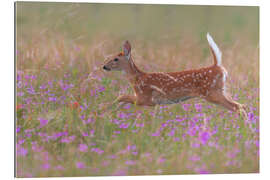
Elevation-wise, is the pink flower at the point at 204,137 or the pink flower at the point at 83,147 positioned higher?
the pink flower at the point at 204,137

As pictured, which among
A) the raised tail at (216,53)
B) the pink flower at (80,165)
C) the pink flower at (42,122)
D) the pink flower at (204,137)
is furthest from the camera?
the raised tail at (216,53)

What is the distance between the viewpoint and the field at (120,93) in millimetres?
4371

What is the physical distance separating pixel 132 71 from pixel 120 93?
0.81ft

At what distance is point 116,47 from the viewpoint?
4570mm

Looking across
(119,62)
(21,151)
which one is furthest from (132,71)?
(21,151)

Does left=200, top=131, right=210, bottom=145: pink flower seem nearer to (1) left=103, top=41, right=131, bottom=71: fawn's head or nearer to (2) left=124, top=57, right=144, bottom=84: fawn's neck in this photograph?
(2) left=124, top=57, right=144, bottom=84: fawn's neck

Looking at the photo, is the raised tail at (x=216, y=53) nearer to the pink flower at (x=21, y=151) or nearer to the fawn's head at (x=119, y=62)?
the fawn's head at (x=119, y=62)

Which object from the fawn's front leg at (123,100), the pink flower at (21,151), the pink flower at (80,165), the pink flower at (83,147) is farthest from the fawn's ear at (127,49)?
the pink flower at (21,151)

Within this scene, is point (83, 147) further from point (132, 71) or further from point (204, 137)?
point (204, 137)

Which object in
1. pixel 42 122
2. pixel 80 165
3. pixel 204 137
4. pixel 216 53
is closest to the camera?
pixel 80 165

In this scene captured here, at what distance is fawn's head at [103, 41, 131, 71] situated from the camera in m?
4.57

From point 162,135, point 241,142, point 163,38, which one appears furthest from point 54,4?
point 241,142

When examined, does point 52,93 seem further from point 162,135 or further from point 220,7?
point 220,7

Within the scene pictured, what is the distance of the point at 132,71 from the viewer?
4.62 m
